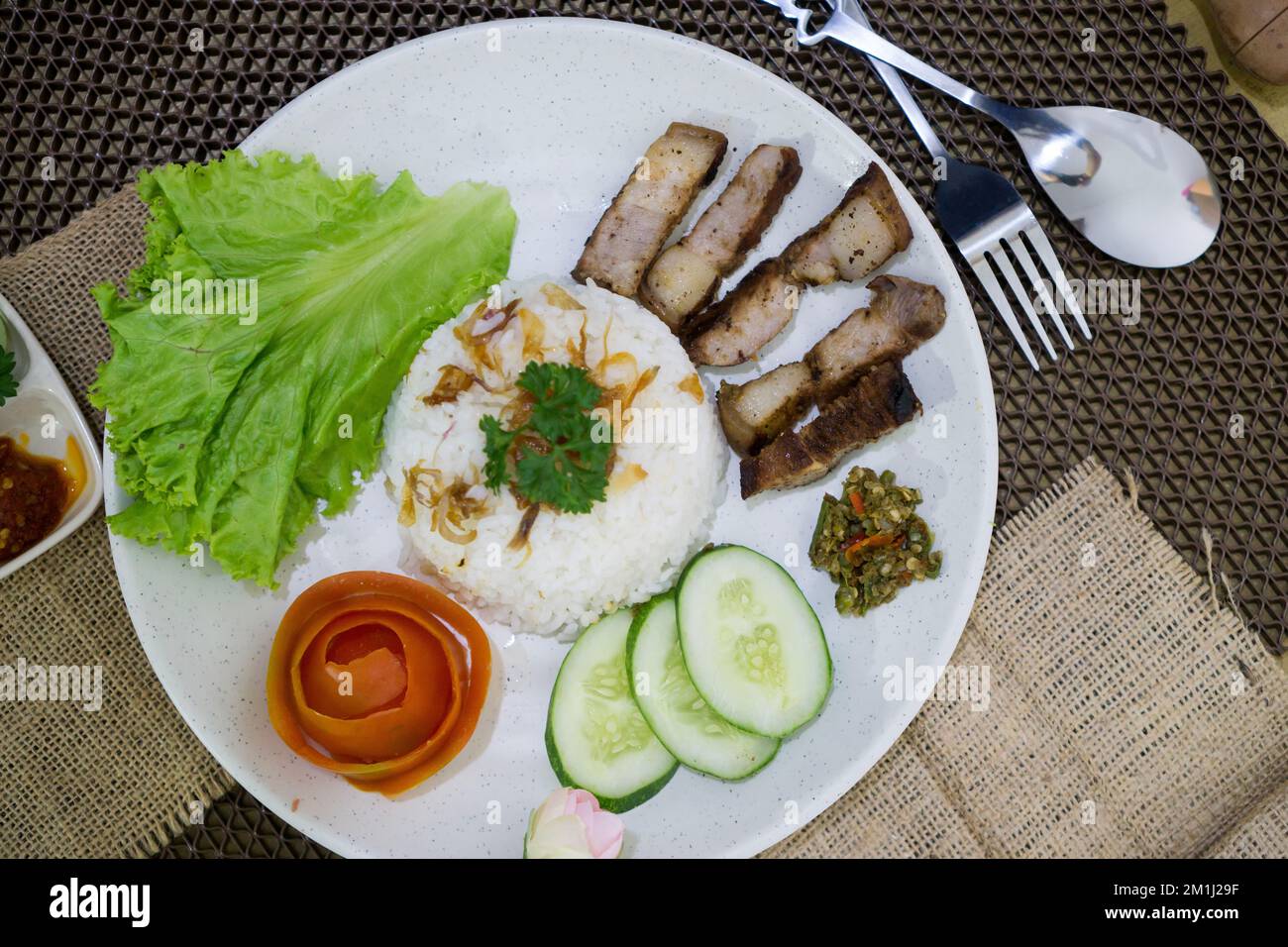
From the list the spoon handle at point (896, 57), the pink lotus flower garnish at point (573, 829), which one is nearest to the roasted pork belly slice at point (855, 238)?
the spoon handle at point (896, 57)

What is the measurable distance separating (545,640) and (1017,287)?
2.39 metres

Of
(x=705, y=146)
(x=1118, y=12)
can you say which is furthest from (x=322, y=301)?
(x=1118, y=12)

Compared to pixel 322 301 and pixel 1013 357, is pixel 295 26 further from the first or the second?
pixel 1013 357

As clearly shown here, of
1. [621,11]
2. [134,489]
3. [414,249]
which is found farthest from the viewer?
[621,11]

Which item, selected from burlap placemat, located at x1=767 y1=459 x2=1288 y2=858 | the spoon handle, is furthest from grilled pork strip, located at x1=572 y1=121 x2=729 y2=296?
burlap placemat, located at x1=767 y1=459 x2=1288 y2=858

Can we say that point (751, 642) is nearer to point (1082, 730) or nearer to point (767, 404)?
point (767, 404)

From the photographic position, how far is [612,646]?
3859 millimetres

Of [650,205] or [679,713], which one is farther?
[650,205]

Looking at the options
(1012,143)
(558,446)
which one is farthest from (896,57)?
(558,446)

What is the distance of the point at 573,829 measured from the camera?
11.7 feet

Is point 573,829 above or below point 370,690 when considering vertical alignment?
below

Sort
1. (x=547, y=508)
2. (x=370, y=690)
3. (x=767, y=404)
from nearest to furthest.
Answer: (x=370, y=690), (x=547, y=508), (x=767, y=404)

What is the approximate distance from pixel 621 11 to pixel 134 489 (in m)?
2.74

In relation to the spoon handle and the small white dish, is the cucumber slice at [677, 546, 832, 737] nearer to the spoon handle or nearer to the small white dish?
the spoon handle
